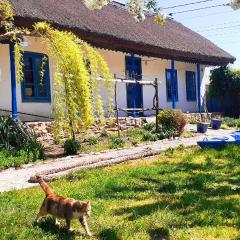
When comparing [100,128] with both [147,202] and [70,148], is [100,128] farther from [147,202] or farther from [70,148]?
[147,202]

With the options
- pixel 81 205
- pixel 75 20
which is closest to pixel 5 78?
pixel 75 20

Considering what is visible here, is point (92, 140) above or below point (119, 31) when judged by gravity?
below

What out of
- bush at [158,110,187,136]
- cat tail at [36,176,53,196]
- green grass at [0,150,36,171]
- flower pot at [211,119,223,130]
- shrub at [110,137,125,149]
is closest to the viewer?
cat tail at [36,176,53,196]

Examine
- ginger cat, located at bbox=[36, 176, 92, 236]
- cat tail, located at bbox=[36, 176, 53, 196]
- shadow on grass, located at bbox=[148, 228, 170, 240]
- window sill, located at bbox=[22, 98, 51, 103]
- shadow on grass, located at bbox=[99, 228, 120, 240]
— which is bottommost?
shadow on grass, located at bbox=[148, 228, 170, 240]

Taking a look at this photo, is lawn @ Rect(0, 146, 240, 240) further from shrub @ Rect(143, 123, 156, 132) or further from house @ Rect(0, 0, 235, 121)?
shrub @ Rect(143, 123, 156, 132)

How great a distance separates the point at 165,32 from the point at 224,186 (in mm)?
16379

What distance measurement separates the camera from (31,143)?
41.2ft

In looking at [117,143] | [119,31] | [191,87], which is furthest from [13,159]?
[191,87]

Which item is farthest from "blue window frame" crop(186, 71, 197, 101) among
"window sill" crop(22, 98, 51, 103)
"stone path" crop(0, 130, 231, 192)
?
"stone path" crop(0, 130, 231, 192)

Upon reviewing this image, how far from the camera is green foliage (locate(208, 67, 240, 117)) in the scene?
2606 cm

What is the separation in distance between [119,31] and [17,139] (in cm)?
741

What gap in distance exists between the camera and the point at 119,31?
18.5 meters

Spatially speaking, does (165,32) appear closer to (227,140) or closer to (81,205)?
(227,140)

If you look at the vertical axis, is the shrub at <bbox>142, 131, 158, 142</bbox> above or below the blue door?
below
